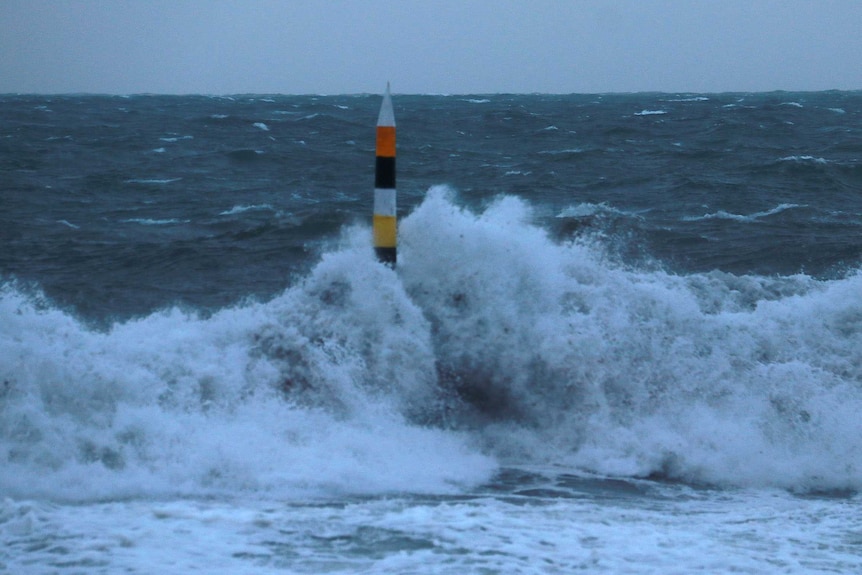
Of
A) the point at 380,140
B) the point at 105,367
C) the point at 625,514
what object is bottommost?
the point at 625,514

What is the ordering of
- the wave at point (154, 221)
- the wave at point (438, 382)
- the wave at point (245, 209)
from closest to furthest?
1. the wave at point (438, 382)
2. the wave at point (154, 221)
3. the wave at point (245, 209)

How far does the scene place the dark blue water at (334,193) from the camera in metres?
8.39

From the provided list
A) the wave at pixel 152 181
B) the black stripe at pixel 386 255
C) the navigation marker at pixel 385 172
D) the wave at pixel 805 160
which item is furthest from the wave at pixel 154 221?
the wave at pixel 805 160

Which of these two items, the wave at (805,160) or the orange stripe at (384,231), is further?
the wave at (805,160)

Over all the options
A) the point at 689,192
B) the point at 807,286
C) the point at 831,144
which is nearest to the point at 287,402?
the point at 807,286

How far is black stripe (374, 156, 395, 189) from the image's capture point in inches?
217

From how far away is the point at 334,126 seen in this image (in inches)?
768

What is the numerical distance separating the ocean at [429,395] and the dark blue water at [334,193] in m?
0.08

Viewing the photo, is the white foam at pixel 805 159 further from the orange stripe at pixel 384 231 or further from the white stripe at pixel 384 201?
the white stripe at pixel 384 201

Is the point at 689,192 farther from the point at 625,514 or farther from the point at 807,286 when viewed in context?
the point at 625,514

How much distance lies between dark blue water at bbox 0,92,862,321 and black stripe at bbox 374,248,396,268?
1.79 meters

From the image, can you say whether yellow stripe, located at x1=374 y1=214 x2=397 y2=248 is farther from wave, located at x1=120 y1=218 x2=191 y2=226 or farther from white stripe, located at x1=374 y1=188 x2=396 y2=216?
wave, located at x1=120 y1=218 x2=191 y2=226

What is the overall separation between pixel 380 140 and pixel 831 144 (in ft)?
43.5

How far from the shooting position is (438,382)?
582 centimetres
